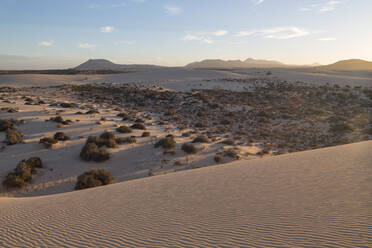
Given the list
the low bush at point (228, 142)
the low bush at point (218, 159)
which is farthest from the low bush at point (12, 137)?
the low bush at point (228, 142)

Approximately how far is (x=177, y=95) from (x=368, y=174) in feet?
85.0

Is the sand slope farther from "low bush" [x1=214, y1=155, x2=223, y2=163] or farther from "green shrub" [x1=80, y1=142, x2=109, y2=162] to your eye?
"green shrub" [x1=80, y1=142, x2=109, y2=162]

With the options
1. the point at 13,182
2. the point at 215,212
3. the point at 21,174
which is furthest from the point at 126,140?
the point at 215,212

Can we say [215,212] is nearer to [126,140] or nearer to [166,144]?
[166,144]

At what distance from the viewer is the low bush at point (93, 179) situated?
8.87 metres

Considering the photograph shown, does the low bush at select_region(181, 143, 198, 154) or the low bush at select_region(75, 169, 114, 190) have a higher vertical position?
the low bush at select_region(181, 143, 198, 154)

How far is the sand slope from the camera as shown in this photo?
12.5 ft

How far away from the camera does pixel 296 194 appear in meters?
5.56

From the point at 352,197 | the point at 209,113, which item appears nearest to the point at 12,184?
the point at 352,197

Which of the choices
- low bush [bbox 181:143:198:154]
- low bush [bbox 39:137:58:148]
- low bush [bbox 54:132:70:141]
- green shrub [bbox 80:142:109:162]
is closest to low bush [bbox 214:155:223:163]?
low bush [bbox 181:143:198:154]

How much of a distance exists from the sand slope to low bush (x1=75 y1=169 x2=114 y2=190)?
141 centimetres

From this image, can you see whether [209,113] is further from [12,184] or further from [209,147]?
[12,184]

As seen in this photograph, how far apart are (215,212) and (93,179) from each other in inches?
231

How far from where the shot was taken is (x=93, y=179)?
9.03 metres
